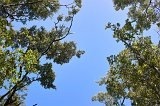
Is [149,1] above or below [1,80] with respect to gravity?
above

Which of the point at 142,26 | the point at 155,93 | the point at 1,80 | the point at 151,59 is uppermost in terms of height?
the point at 142,26

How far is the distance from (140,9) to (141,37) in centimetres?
602

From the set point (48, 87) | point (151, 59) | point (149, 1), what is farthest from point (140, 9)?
point (48, 87)

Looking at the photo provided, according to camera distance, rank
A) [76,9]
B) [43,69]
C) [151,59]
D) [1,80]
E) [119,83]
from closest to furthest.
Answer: [1,80] → [151,59] → [119,83] → [43,69] → [76,9]

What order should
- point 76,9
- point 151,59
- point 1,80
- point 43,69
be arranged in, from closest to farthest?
1. point 1,80
2. point 151,59
3. point 43,69
4. point 76,9

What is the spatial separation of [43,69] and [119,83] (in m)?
5.66

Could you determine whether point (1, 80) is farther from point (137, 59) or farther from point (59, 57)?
point (59, 57)

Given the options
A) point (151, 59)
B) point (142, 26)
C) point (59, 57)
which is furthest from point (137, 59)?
point (59, 57)

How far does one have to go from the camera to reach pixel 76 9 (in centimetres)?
2653

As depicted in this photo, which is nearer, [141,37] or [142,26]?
[141,37]

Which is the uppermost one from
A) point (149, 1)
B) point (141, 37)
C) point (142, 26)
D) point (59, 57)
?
point (149, 1)

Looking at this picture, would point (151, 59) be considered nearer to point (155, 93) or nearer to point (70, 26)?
point (155, 93)

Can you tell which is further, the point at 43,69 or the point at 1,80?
the point at 43,69

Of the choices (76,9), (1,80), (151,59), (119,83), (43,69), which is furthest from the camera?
(76,9)
